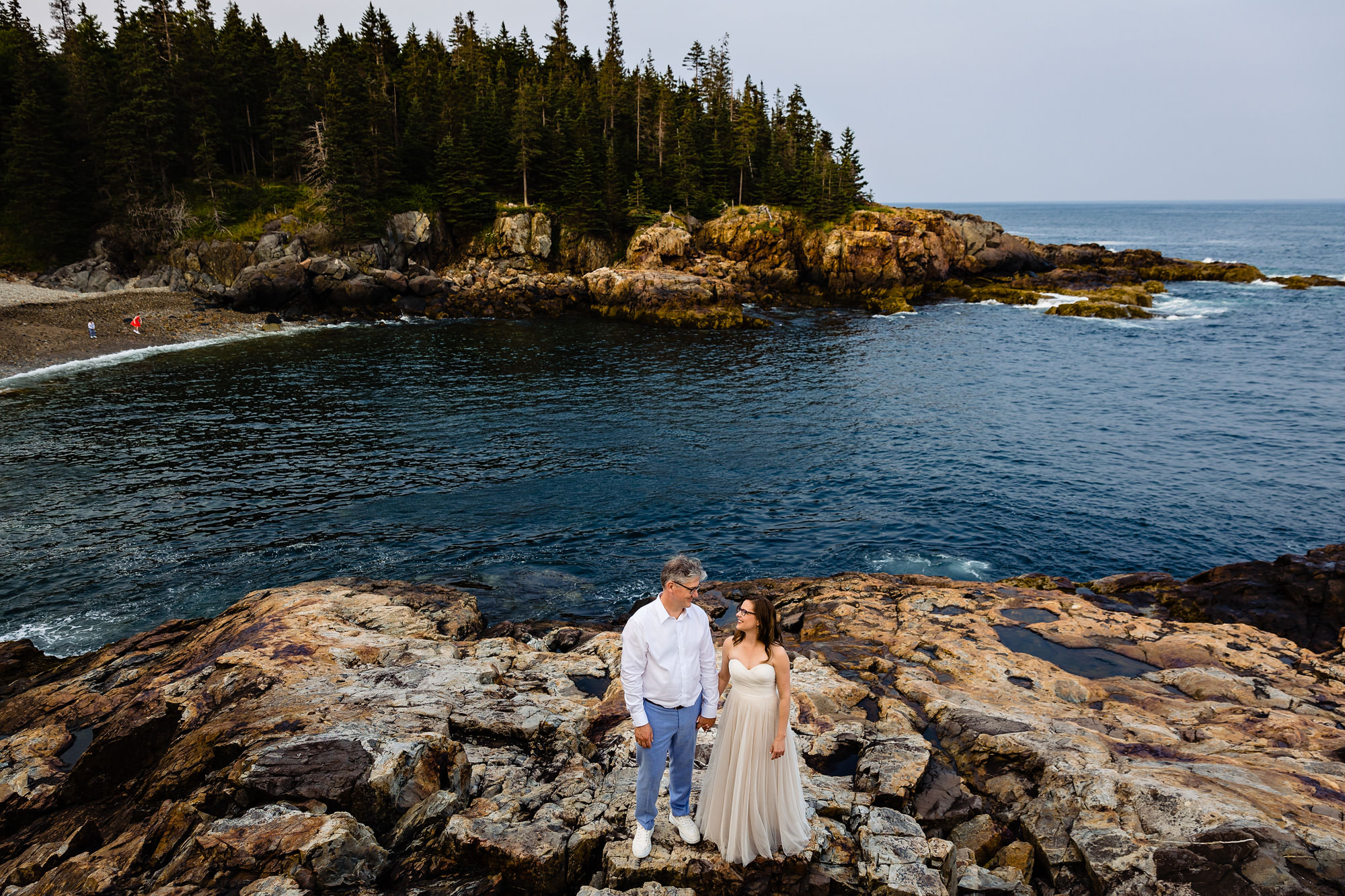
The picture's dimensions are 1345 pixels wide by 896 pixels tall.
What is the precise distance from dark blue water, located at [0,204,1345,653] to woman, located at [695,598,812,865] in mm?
11261

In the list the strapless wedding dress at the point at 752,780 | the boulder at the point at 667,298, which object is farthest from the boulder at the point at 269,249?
the strapless wedding dress at the point at 752,780

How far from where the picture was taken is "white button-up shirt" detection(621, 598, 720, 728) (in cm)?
656

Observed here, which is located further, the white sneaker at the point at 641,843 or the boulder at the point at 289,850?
the white sneaker at the point at 641,843

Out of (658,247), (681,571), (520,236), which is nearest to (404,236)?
(520,236)

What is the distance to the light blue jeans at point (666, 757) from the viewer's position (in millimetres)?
6828

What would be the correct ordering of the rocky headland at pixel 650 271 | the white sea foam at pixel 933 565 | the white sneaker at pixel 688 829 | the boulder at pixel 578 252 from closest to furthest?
the white sneaker at pixel 688 829, the white sea foam at pixel 933 565, the rocky headland at pixel 650 271, the boulder at pixel 578 252

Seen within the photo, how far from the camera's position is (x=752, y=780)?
6.77 metres

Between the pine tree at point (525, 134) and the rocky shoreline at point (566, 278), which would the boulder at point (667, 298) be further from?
the pine tree at point (525, 134)

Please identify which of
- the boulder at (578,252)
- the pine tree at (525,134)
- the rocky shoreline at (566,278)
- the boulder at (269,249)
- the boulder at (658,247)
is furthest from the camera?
the pine tree at (525,134)

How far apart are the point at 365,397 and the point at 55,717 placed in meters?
29.4

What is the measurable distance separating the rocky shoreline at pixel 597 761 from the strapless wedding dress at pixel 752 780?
261mm

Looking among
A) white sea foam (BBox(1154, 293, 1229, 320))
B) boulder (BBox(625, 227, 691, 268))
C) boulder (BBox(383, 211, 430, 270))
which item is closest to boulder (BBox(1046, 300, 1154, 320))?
white sea foam (BBox(1154, 293, 1229, 320))

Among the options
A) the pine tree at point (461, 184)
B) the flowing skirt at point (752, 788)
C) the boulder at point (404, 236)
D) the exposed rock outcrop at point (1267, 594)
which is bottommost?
the exposed rock outcrop at point (1267, 594)

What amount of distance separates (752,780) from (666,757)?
94 centimetres
